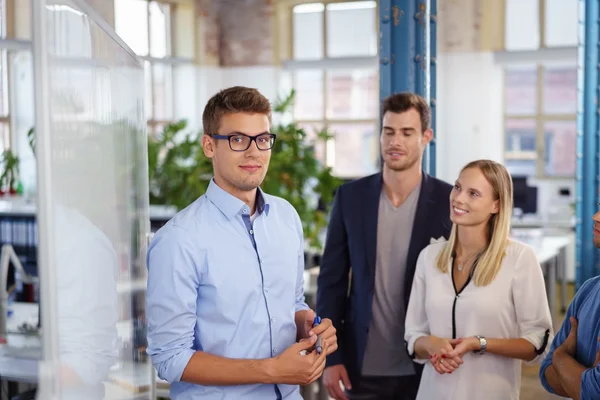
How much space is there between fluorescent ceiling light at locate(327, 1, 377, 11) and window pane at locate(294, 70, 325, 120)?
0.89m

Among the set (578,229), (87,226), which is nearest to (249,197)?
(87,226)

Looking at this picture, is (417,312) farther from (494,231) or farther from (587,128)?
(587,128)

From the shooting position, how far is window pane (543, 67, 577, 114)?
363 inches

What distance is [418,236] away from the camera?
2.37 meters

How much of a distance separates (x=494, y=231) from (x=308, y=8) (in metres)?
8.34

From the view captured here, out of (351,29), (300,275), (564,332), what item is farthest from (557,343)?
(351,29)

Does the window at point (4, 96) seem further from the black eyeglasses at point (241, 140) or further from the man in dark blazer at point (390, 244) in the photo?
the black eyeglasses at point (241, 140)

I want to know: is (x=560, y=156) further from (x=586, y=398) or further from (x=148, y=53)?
(x=586, y=398)

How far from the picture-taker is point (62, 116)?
3.78ft

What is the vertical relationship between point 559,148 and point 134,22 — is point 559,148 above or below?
below

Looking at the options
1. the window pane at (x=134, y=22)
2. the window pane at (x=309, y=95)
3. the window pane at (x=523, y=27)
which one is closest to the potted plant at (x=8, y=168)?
the window pane at (x=134, y=22)

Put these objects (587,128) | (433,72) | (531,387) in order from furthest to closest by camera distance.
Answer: (531,387) → (587,128) → (433,72)

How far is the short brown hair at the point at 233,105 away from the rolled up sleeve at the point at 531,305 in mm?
935

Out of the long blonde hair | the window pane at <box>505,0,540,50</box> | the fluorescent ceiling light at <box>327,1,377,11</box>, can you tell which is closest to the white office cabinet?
the long blonde hair
